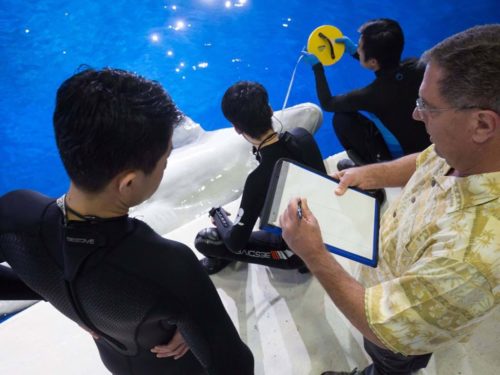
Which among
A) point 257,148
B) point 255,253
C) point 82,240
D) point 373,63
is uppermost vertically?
point 373,63

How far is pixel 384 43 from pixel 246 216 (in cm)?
117

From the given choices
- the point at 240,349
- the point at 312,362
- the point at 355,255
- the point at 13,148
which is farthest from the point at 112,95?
the point at 13,148

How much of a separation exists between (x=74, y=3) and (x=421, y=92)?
4.44 meters

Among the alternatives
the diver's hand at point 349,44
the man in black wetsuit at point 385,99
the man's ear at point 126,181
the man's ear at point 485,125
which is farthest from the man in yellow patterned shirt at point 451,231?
the diver's hand at point 349,44

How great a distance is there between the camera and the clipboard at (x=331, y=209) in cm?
103

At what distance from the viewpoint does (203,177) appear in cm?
242

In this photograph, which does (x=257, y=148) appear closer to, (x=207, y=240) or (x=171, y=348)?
(x=207, y=240)

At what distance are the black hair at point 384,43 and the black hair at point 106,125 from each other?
5.23 ft

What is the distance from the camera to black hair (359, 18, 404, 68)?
184 centimetres

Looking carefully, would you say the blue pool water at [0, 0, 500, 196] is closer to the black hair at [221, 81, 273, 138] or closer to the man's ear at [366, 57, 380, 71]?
the man's ear at [366, 57, 380, 71]

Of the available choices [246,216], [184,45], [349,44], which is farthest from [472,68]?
[184,45]

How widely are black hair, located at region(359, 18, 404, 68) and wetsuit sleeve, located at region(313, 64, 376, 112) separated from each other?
16cm

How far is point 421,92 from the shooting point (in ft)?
2.70

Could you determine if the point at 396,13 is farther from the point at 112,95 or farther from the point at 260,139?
the point at 112,95
